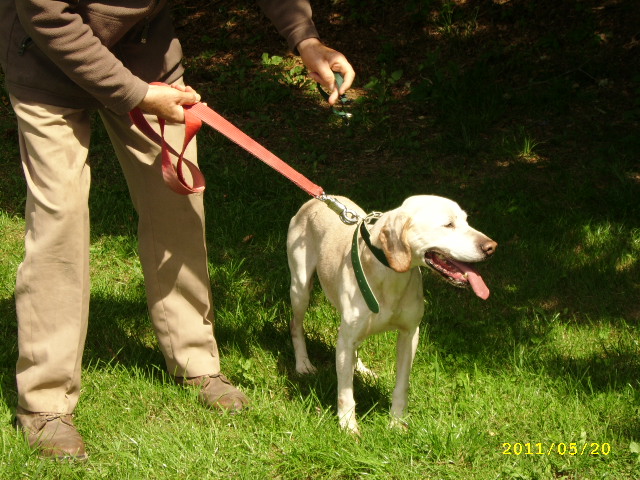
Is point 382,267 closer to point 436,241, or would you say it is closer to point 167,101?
point 436,241

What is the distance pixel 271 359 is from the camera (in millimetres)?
4355

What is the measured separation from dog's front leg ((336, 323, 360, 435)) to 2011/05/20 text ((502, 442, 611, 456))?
0.64 metres

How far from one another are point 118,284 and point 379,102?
11.0ft

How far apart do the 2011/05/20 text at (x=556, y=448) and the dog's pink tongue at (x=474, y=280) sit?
0.72m

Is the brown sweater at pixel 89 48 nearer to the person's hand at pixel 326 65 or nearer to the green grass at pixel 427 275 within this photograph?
the person's hand at pixel 326 65

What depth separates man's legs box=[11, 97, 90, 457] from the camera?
342cm

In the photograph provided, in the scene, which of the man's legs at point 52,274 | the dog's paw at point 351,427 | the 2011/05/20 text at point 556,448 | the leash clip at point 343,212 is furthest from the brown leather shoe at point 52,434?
the 2011/05/20 text at point 556,448

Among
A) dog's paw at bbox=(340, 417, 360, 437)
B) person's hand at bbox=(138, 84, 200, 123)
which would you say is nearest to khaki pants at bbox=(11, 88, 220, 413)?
person's hand at bbox=(138, 84, 200, 123)

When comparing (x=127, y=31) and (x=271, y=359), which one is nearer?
(x=127, y=31)

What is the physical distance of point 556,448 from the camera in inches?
137

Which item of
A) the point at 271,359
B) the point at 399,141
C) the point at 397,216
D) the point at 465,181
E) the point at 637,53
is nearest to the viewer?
the point at 397,216

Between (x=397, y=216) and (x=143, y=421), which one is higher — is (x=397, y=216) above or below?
above

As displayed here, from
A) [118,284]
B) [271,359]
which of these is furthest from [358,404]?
[118,284]

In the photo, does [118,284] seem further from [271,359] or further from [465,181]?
[465,181]
